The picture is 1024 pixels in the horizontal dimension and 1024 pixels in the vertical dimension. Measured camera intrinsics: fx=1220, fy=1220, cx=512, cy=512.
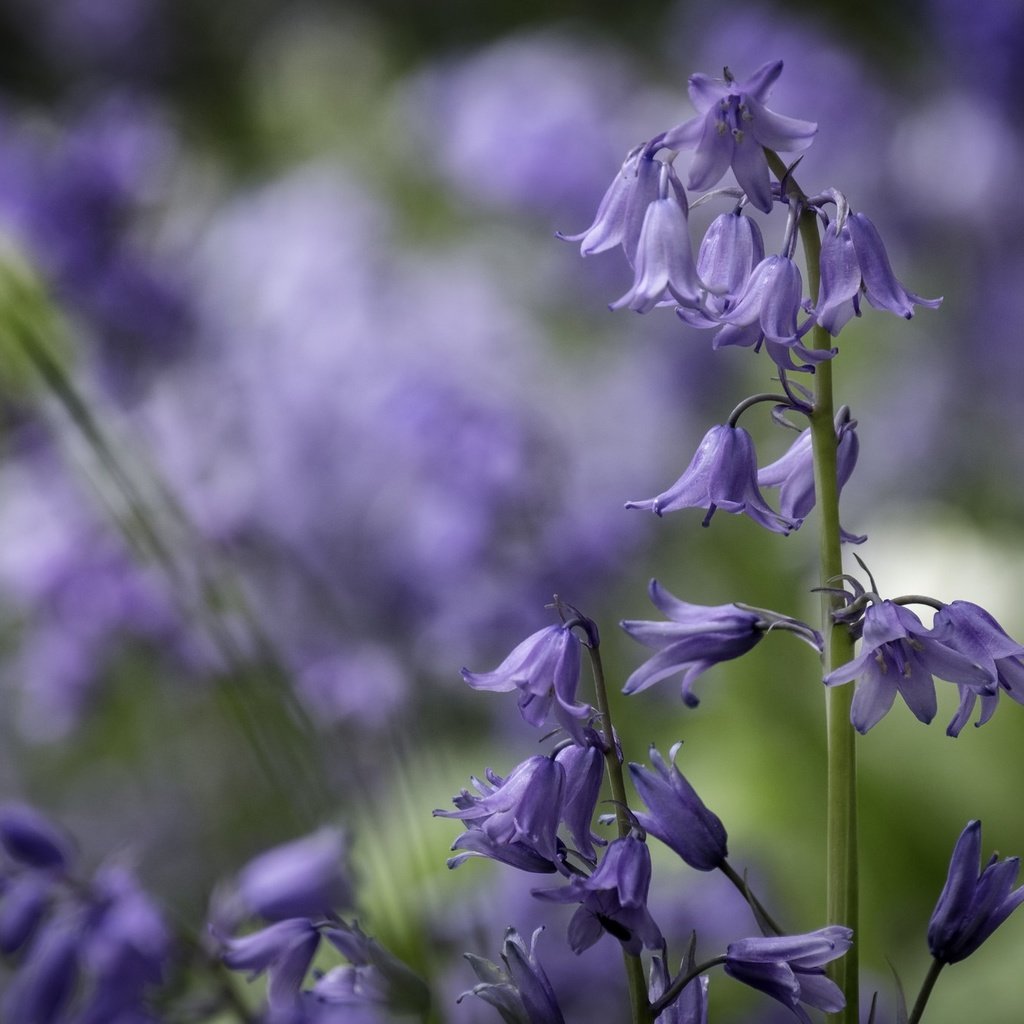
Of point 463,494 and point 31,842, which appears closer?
point 31,842

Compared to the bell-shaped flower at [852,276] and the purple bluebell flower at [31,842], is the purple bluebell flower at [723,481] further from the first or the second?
the purple bluebell flower at [31,842]

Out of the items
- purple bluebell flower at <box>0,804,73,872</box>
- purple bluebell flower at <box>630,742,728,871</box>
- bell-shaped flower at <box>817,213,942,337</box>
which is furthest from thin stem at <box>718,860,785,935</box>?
purple bluebell flower at <box>0,804,73,872</box>

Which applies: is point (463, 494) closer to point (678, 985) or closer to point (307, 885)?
point (307, 885)

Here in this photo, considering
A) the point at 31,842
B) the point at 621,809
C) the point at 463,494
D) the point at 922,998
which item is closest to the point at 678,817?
the point at 621,809

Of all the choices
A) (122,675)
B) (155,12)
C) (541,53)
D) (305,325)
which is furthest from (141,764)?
(155,12)

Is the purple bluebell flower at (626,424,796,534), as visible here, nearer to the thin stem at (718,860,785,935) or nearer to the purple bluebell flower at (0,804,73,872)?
the thin stem at (718,860,785,935)

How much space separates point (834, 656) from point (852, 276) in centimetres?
17

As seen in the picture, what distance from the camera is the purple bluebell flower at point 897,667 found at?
520 mm

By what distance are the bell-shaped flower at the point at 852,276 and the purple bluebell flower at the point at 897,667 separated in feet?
0.43

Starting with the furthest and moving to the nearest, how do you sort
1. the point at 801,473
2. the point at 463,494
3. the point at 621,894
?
the point at 463,494 → the point at 801,473 → the point at 621,894

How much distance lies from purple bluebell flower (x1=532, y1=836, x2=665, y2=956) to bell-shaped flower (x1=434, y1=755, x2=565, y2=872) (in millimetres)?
21

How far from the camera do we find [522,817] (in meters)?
0.51

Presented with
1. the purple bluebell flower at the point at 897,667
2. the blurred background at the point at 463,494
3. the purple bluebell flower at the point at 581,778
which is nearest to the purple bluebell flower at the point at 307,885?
the blurred background at the point at 463,494

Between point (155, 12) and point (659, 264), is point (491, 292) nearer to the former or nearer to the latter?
point (659, 264)
